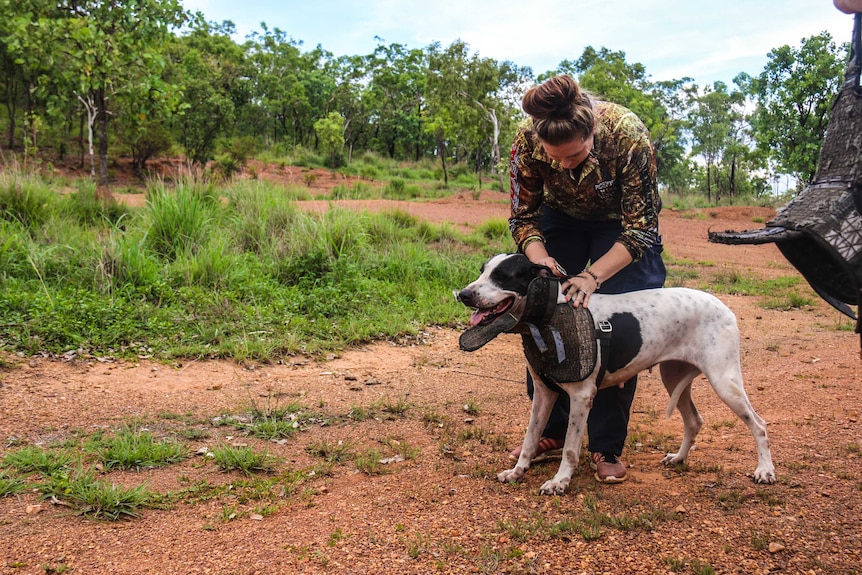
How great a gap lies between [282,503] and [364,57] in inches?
1656

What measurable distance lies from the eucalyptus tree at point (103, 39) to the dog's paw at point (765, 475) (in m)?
9.05

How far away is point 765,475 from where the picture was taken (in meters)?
3.29

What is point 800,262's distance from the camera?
234 cm

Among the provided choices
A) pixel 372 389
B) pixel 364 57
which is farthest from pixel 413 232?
pixel 364 57

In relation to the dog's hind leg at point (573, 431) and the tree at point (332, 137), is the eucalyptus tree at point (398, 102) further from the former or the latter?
the dog's hind leg at point (573, 431)

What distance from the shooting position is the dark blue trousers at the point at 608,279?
11.6 ft

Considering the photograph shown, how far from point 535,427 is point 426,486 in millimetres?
Answer: 631

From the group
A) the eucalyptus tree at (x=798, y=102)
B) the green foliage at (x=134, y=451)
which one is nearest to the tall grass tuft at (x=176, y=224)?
the green foliage at (x=134, y=451)

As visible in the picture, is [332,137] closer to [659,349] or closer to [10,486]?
[10,486]

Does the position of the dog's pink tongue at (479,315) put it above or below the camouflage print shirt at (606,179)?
below

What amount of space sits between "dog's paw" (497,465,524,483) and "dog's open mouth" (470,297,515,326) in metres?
0.88

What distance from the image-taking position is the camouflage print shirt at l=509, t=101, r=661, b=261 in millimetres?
3168

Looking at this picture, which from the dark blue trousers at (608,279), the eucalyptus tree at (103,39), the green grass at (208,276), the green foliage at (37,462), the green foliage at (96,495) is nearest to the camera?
the green foliage at (96,495)

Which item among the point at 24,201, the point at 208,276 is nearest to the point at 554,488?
the point at 208,276
